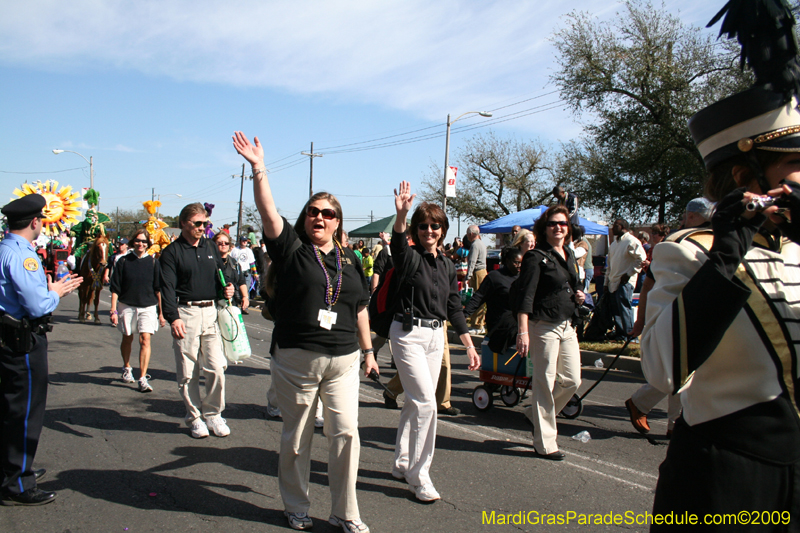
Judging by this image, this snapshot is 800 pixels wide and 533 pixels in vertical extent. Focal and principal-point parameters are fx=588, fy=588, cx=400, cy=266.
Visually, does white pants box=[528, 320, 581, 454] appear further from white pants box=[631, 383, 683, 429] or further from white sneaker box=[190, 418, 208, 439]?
white sneaker box=[190, 418, 208, 439]

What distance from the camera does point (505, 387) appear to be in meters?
6.66

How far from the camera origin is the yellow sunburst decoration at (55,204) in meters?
4.86

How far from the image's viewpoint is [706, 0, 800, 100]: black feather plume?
164 cm

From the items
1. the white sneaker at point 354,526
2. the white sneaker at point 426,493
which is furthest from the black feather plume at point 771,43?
the white sneaker at point 426,493

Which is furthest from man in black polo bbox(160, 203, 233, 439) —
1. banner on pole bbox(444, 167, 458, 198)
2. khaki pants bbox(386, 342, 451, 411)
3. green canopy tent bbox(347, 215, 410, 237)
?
banner on pole bbox(444, 167, 458, 198)

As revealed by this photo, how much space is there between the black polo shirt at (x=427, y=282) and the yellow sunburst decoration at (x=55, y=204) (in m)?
2.97

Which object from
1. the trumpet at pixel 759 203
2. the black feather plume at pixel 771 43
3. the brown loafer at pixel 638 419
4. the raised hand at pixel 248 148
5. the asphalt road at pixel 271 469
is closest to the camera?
the trumpet at pixel 759 203

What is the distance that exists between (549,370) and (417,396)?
1.29m

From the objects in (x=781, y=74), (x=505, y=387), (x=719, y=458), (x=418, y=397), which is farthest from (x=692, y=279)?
(x=505, y=387)

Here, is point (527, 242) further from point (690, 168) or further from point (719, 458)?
point (690, 168)

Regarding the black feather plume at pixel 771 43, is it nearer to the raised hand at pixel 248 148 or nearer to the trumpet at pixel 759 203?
the trumpet at pixel 759 203

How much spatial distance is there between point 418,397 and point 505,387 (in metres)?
2.88

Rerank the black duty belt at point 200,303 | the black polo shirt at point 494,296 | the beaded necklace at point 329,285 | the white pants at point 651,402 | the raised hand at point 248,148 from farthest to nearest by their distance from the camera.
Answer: the black polo shirt at point 494,296
the black duty belt at point 200,303
the white pants at point 651,402
the beaded necklace at point 329,285
the raised hand at point 248,148

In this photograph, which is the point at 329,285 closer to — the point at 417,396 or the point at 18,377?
the point at 417,396
